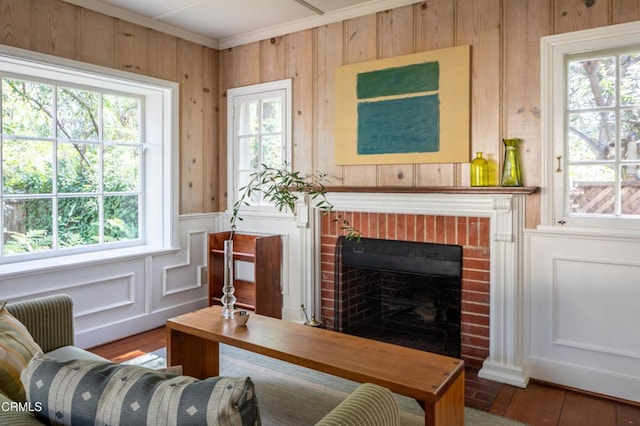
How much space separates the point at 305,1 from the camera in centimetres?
327

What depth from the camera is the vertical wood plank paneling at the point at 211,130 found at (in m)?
4.21

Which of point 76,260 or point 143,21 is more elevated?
point 143,21

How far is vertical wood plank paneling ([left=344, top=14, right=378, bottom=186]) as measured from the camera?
3367 millimetres

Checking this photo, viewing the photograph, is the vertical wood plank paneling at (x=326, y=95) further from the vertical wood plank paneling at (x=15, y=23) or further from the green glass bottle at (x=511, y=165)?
the vertical wood plank paneling at (x=15, y=23)

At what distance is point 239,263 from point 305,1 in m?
2.24

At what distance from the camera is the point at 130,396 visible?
37.4 inches

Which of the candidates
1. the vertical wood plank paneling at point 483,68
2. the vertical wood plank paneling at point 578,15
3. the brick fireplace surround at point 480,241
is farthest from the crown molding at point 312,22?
the brick fireplace surround at point 480,241

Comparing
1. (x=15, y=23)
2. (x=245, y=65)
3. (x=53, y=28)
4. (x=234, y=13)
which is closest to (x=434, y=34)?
(x=234, y=13)

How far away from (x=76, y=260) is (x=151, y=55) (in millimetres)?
1735

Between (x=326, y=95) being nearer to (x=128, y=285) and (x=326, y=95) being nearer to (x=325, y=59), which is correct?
(x=325, y=59)

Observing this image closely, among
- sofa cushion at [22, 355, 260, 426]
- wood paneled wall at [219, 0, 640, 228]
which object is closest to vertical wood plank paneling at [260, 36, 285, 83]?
wood paneled wall at [219, 0, 640, 228]

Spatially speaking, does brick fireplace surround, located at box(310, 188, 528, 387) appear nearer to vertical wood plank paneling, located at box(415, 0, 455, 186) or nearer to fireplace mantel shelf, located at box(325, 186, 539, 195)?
fireplace mantel shelf, located at box(325, 186, 539, 195)

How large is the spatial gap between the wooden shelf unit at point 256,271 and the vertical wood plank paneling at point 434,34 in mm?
1340

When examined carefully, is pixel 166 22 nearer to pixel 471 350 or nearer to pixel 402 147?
pixel 402 147
